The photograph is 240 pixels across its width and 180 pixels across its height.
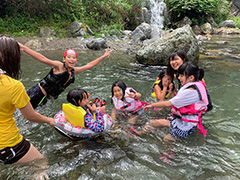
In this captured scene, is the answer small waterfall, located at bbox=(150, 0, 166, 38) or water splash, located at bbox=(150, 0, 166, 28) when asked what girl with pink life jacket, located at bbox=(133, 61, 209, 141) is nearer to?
small waterfall, located at bbox=(150, 0, 166, 38)

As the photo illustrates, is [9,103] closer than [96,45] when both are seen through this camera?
Yes

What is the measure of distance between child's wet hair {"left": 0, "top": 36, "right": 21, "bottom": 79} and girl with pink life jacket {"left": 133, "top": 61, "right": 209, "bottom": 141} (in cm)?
241

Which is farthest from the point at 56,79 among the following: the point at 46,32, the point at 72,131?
the point at 46,32

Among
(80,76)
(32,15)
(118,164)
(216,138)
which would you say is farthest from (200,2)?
(118,164)

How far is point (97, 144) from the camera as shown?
11.2ft

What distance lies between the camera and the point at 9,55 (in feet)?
6.11

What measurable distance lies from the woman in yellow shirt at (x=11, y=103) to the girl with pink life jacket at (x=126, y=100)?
2.01 metres

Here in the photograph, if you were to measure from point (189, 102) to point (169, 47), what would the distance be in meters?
5.80

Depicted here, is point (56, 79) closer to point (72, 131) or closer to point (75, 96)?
point (75, 96)

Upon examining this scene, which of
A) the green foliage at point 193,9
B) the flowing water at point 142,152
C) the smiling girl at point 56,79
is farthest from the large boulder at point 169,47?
the green foliage at point 193,9

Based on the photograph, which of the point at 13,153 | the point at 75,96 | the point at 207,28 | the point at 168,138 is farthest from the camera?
the point at 207,28

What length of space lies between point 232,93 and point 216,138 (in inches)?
110

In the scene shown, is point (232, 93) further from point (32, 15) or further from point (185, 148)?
point (32, 15)

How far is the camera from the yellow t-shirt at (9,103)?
181cm
